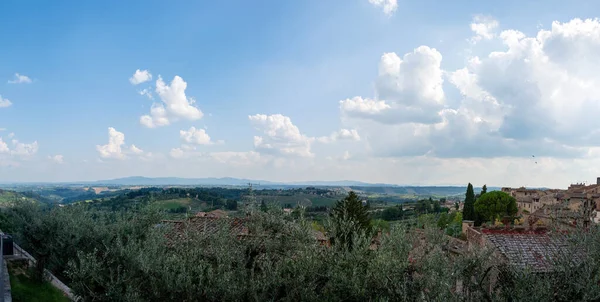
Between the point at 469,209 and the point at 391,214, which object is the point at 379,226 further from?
the point at 391,214

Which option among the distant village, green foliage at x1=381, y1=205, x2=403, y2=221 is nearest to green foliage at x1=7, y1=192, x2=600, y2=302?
the distant village


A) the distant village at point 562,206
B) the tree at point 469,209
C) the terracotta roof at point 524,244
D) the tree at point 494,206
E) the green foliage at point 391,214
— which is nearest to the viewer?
the distant village at point 562,206

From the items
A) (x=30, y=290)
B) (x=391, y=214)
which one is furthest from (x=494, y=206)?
(x=30, y=290)

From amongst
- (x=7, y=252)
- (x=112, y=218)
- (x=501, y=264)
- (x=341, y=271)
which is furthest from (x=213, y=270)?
(x=7, y=252)

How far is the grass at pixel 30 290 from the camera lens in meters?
19.8

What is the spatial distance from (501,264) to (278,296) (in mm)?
6503

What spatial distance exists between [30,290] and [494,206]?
7599cm

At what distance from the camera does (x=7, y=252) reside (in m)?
26.2

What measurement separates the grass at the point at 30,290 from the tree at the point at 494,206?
73.2 meters

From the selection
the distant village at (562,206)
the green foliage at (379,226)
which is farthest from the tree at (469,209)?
the green foliage at (379,226)

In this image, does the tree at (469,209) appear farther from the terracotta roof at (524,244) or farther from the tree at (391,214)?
the terracotta roof at (524,244)

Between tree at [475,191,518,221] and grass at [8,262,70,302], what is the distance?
240 ft

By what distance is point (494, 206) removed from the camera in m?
76.9

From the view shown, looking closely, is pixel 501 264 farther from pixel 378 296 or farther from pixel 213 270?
pixel 213 270
